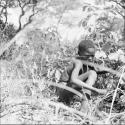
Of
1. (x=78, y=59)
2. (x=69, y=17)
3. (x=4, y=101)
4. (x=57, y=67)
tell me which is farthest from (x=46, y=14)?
(x=4, y=101)

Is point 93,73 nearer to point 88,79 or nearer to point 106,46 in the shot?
point 88,79

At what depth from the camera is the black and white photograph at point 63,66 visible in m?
3.58

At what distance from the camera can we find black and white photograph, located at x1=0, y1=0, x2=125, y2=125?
3580 mm

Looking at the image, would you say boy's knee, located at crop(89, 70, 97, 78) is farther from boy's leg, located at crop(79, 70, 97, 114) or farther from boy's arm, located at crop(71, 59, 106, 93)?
boy's arm, located at crop(71, 59, 106, 93)

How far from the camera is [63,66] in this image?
17.5 ft

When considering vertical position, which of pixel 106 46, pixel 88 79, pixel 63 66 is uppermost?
pixel 106 46

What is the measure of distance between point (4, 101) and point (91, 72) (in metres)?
0.89

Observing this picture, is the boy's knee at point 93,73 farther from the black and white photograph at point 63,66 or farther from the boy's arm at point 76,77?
the boy's arm at point 76,77

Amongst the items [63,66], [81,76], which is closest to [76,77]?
[81,76]

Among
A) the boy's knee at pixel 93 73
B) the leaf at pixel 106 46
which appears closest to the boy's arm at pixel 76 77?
the boy's knee at pixel 93 73

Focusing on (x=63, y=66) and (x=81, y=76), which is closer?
(x=81, y=76)

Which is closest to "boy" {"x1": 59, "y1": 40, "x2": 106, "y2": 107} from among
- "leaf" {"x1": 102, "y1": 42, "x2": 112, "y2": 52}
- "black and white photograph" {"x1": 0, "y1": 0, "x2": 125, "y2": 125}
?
"black and white photograph" {"x1": 0, "y1": 0, "x2": 125, "y2": 125}

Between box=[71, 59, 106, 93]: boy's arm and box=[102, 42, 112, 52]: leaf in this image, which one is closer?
box=[71, 59, 106, 93]: boy's arm

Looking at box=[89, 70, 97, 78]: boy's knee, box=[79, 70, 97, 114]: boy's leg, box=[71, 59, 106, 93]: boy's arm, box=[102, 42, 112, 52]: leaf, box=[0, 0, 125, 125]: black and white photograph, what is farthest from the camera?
box=[102, 42, 112, 52]: leaf
